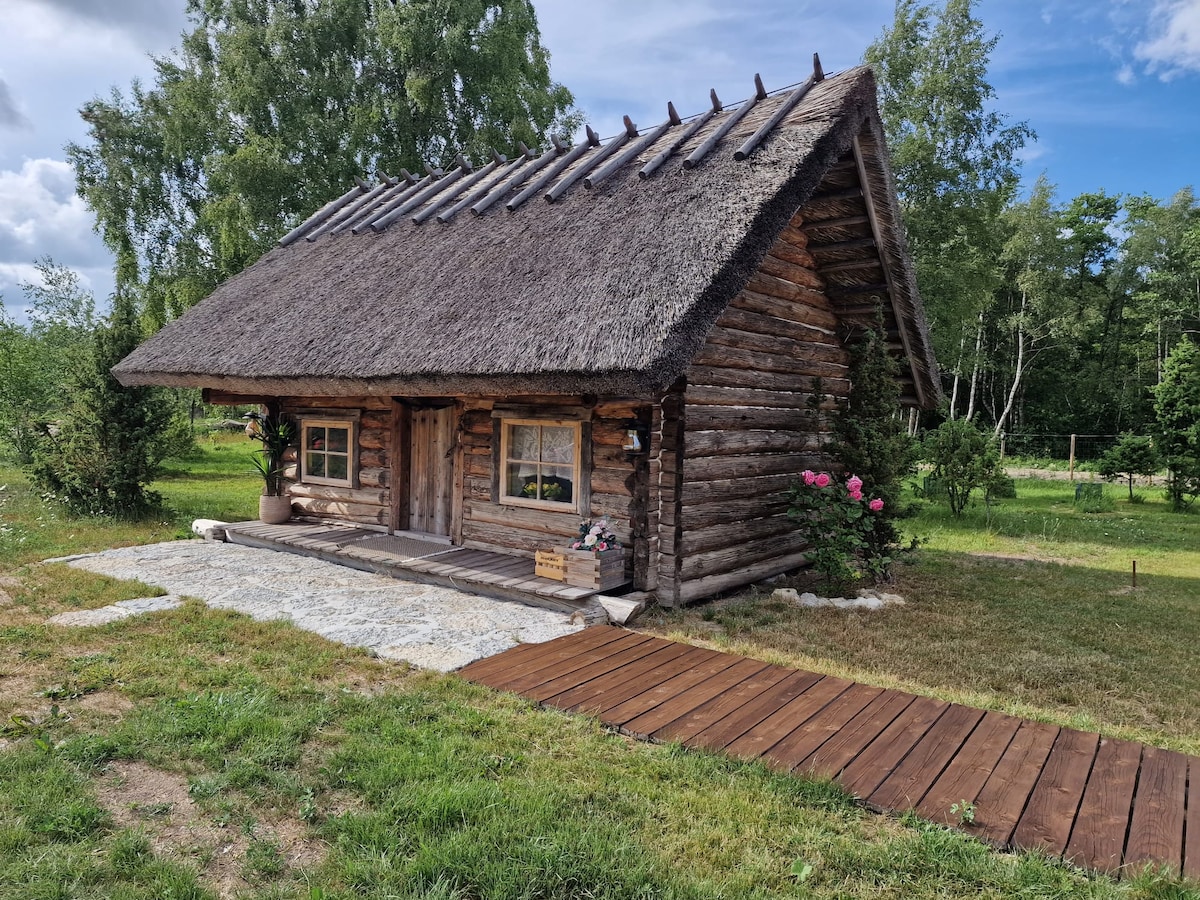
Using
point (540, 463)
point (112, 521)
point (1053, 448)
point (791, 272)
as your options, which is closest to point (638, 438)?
point (540, 463)

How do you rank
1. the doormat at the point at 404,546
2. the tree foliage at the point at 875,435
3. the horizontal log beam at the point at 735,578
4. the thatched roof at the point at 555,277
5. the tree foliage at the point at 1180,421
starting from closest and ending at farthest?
1. the thatched roof at the point at 555,277
2. the horizontal log beam at the point at 735,578
3. the tree foliage at the point at 875,435
4. the doormat at the point at 404,546
5. the tree foliage at the point at 1180,421

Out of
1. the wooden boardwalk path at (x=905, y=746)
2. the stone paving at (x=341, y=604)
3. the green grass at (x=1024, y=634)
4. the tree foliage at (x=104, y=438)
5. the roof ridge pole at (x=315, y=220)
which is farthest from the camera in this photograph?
the roof ridge pole at (x=315, y=220)

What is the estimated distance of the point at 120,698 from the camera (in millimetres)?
4152

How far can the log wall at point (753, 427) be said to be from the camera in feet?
22.0

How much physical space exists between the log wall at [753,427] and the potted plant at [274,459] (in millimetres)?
6037

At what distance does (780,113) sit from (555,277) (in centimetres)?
285

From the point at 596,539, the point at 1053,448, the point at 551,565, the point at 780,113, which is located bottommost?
the point at 551,565

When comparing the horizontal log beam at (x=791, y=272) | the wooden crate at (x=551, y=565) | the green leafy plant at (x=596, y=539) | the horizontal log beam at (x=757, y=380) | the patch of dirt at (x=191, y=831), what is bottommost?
the patch of dirt at (x=191, y=831)

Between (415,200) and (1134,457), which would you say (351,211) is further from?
(1134,457)

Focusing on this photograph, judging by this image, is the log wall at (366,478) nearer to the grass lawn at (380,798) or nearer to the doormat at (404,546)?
the doormat at (404,546)

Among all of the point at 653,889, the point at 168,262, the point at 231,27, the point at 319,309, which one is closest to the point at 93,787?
the point at 653,889

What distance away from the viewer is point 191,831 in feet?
9.41

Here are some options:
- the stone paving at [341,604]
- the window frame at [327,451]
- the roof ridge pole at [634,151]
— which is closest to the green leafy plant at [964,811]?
the stone paving at [341,604]

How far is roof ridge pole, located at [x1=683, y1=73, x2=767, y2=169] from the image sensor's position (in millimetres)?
7211
